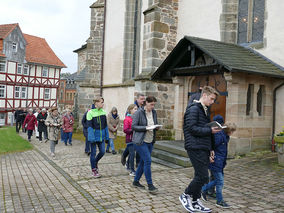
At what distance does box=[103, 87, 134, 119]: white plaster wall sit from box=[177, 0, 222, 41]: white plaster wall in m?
4.59

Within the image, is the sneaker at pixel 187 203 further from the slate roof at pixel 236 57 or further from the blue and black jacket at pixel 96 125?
the slate roof at pixel 236 57

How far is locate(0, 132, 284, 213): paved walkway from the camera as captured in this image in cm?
447

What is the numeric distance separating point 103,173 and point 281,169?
164 inches

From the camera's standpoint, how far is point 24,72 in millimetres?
35625

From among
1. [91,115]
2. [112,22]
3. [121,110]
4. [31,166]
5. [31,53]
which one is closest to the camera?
[91,115]

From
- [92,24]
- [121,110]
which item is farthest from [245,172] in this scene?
[92,24]

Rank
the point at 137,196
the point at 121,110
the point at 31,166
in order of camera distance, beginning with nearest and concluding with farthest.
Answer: the point at 137,196 < the point at 31,166 < the point at 121,110

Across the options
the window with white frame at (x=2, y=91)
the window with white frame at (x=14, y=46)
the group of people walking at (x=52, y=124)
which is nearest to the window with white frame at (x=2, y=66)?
the window with white frame at (x=2, y=91)

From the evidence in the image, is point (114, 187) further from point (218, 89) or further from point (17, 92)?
point (17, 92)

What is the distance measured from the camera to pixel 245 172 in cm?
649

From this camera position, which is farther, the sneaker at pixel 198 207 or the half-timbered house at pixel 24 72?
the half-timbered house at pixel 24 72

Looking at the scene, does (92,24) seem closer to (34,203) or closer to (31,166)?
(31,166)

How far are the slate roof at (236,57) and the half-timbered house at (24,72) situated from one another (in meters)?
28.6

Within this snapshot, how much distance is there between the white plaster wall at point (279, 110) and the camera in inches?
336
